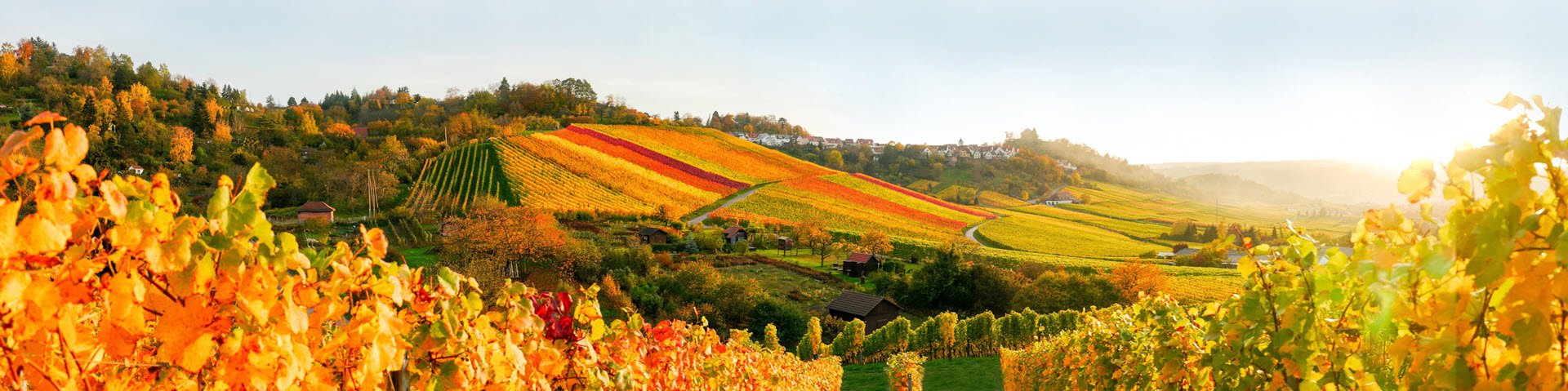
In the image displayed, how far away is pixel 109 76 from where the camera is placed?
189 feet

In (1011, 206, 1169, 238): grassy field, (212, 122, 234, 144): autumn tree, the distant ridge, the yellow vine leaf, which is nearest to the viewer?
the yellow vine leaf

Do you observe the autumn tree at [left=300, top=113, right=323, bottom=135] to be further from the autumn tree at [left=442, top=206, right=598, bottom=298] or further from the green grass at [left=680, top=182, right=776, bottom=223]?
the autumn tree at [left=442, top=206, right=598, bottom=298]

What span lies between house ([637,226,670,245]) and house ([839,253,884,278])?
8.51 m

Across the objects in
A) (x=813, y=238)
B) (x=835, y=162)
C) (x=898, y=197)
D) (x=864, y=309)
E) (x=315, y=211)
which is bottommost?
(x=864, y=309)

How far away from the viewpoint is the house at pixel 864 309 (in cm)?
2402

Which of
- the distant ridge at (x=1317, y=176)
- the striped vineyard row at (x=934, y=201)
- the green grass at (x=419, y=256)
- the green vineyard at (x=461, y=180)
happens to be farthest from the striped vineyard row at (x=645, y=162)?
the distant ridge at (x=1317, y=176)

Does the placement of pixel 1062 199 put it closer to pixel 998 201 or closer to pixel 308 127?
pixel 998 201

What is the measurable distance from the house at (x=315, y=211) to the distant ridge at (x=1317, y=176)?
3217 inches

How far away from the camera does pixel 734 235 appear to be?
1357 inches

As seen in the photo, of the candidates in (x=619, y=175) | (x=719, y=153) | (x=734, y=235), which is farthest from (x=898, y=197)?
(x=734, y=235)

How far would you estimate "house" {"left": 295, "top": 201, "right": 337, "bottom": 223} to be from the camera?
31.3 metres

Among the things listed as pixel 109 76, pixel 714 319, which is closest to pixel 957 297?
pixel 714 319

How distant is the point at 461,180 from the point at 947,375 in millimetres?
30360

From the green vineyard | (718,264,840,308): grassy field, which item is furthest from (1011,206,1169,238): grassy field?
the green vineyard
